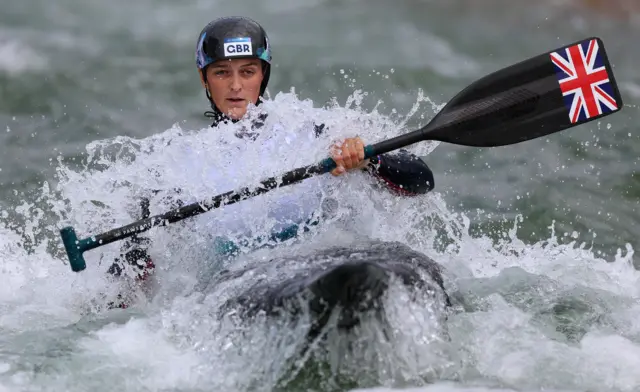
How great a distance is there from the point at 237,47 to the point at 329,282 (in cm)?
179

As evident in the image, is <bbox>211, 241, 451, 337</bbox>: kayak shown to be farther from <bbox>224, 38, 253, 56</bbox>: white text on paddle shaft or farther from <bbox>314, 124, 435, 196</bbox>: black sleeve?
<bbox>224, 38, 253, 56</bbox>: white text on paddle shaft

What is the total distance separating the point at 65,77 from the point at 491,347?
17.3 ft

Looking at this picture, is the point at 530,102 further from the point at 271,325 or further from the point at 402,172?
the point at 271,325

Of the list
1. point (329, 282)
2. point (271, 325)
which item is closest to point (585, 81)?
point (329, 282)

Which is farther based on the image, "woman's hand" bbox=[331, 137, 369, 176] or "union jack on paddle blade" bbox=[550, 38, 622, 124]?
"union jack on paddle blade" bbox=[550, 38, 622, 124]

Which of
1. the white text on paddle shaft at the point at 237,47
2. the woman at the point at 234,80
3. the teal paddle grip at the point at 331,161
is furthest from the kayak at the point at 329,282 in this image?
the white text on paddle shaft at the point at 237,47

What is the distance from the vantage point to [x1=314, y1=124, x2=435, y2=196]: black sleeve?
354cm

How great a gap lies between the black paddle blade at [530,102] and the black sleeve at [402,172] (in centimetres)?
23

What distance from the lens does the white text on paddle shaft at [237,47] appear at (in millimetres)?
4012

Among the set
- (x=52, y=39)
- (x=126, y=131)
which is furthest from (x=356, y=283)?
(x=52, y=39)

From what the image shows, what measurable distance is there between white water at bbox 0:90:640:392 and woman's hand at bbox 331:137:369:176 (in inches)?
3.7

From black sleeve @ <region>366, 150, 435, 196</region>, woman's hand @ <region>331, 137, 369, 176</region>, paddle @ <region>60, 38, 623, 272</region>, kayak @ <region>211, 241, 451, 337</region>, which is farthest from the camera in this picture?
black sleeve @ <region>366, 150, 435, 196</region>

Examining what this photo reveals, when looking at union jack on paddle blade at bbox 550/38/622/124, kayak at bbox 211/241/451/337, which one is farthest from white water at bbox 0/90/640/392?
union jack on paddle blade at bbox 550/38/622/124

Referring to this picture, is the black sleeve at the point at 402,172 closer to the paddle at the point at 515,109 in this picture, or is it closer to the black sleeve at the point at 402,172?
the black sleeve at the point at 402,172
